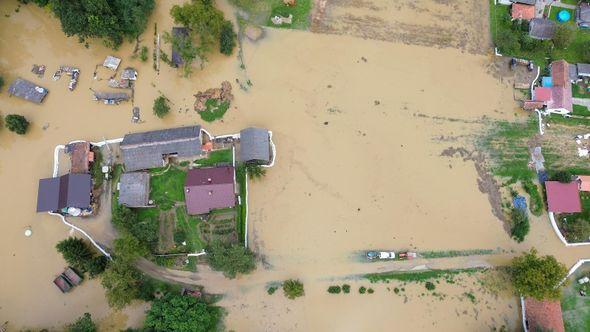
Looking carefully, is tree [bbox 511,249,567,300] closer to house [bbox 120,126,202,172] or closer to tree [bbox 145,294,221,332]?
tree [bbox 145,294,221,332]

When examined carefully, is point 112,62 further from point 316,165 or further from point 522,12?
point 522,12

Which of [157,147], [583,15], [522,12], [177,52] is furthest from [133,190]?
[583,15]

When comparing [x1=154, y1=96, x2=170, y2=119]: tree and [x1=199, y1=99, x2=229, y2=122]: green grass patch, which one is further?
[x1=199, y1=99, x2=229, y2=122]: green grass patch

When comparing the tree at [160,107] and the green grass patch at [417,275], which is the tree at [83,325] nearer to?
the tree at [160,107]

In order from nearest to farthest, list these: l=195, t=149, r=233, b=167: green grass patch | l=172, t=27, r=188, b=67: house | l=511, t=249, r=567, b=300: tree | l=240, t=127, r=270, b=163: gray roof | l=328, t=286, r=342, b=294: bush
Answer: l=511, t=249, r=567, b=300: tree < l=328, t=286, r=342, b=294: bush < l=240, t=127, r=270, b=163: gray roof < l=195, t=149, r=233, b=167: green grass patch < l=172, t=27, r=188, b=67: house

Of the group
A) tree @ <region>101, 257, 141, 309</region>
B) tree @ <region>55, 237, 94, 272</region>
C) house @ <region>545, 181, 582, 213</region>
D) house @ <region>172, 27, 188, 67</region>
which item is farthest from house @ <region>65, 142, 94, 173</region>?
house @ <region>545, 181, 582, 213</region>

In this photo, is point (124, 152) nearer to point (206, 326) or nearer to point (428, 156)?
point (206, 326)
